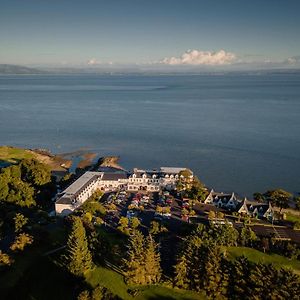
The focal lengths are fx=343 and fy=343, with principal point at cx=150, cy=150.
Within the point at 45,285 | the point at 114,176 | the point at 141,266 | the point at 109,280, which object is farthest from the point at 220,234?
the point at 114,176

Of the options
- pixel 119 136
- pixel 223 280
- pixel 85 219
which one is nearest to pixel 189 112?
pixel 119 136

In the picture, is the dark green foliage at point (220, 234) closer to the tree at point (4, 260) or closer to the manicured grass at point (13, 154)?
the tree at point (4, 260)

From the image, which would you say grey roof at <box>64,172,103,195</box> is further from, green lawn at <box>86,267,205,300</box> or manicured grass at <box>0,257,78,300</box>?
green lawn at <box>86,267,205,300</box>

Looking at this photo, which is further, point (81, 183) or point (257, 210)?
point (81, 183)

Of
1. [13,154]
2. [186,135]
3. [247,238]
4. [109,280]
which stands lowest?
[186,135]

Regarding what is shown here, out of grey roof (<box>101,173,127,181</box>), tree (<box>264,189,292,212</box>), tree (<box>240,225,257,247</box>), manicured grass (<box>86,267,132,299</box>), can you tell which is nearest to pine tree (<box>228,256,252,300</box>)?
manicured grass (<box>86,267,132,299</box>)

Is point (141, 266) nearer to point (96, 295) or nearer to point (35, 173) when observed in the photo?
point (96, 295)
